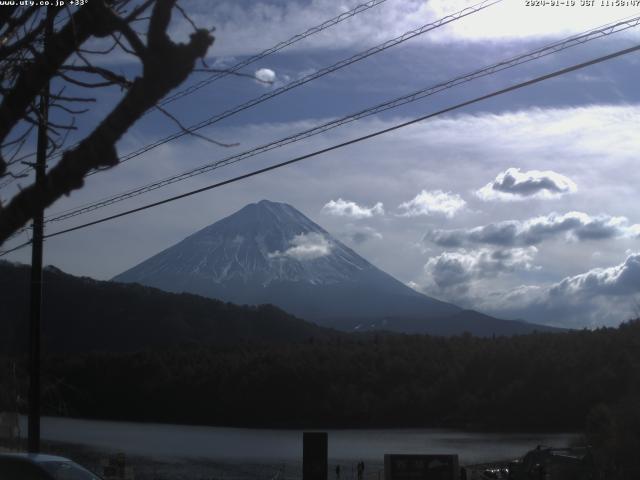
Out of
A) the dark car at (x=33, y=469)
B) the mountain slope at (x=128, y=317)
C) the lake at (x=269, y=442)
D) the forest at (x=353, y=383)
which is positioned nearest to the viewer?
the dark car at (x=33, y=469)

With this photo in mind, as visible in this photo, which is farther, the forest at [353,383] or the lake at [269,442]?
the forest at [353,383]

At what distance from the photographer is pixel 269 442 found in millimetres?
64312

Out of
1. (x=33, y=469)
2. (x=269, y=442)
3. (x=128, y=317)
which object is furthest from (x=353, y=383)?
(x=33, y=469)

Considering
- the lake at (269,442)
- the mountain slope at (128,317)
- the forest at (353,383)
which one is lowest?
→ the lake at (269,442)

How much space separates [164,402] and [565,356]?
3724cm

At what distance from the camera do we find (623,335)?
212ft

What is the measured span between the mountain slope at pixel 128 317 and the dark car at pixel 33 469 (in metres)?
49.9

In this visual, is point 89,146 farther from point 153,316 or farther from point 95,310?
point 153,316

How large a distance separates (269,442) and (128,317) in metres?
42.0

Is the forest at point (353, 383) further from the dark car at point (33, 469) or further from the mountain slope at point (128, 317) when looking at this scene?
the dark car at point (33, 469)

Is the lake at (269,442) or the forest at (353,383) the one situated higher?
the forest at (353,383)

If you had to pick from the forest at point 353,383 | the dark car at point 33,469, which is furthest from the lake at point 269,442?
the dark car at point 33,469

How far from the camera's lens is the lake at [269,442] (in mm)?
51625

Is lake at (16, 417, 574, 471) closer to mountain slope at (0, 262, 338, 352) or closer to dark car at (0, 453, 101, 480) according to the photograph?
mountain slope at (0, 262, 338, 352)
